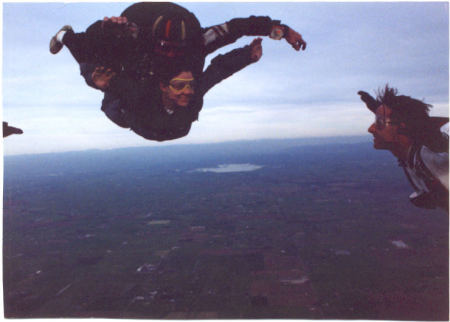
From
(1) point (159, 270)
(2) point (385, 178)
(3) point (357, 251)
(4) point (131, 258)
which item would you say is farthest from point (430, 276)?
(2) point (385, 178)

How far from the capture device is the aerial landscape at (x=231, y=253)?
18.1 meters

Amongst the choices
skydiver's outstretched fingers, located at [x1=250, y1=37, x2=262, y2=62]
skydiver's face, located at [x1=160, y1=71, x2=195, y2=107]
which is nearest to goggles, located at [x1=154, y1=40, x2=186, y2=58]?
skydiver's face, located at [x1=160, y1=71, x2=195, y2=107]

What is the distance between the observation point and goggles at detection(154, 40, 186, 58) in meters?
1.98

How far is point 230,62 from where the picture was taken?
2.53m

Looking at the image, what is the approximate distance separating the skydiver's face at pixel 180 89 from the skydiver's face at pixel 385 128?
61.3 inches

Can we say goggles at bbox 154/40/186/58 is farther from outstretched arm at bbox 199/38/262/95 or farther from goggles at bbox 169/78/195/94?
outstretched arm at bbox 199/38/262/95

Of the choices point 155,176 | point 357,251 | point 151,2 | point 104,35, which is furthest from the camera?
point 155,176

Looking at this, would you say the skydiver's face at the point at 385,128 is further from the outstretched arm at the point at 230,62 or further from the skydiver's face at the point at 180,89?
the skydiver's face at the point at 180,89

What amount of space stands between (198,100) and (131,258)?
82.3 ft

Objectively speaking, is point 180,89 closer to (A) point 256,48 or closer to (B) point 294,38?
(A) point 256,48

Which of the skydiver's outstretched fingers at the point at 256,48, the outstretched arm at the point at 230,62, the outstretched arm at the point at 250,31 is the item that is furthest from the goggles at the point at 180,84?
the skydiver's outstretched fingers at the point at 256,48

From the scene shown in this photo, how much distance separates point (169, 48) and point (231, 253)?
80.3 feet

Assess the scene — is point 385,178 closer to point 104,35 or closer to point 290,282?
point 290,282

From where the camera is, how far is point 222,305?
58.5 ft
